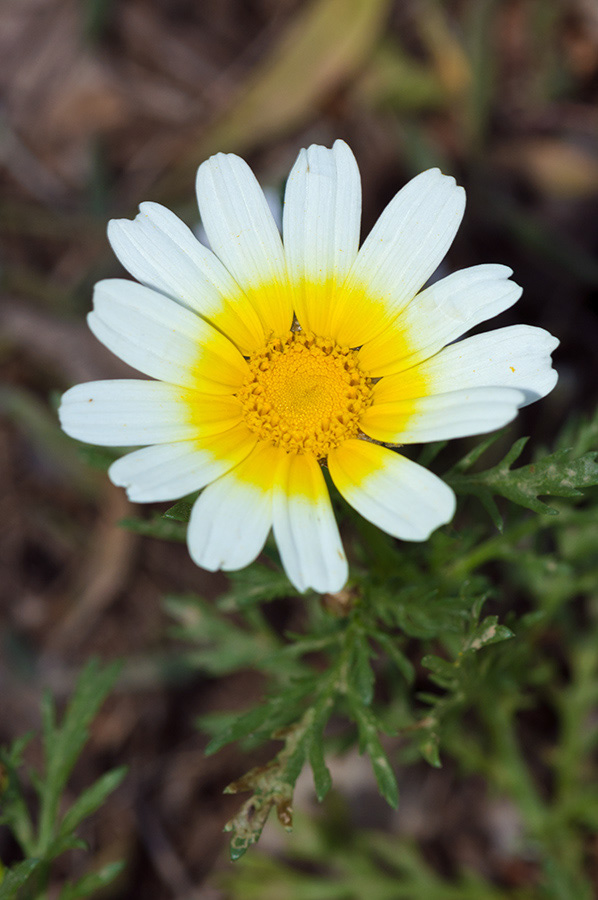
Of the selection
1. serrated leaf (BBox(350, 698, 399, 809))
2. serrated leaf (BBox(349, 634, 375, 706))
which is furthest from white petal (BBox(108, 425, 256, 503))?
serrated leaf (BBox(350, 698, 399, 809))

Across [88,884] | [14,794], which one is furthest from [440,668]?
[14,794]

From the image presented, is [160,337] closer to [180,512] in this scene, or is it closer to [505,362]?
[180,512]

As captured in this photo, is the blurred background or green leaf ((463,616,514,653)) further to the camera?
the blurred background

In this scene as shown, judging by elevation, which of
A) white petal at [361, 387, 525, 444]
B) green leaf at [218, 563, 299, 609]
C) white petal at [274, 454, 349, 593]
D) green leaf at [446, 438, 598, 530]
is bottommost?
green leaf at [218, 563, 299, 609]

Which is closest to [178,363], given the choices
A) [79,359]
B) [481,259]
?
[79,359]

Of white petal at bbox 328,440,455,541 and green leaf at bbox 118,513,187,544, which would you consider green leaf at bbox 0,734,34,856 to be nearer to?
green leaf at bbox 118,513,187,544
